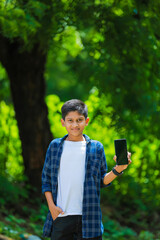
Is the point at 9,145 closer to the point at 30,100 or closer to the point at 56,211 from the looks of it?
the point at 30,100

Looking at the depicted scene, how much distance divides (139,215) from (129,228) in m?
0.65

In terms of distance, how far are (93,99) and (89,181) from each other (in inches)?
114

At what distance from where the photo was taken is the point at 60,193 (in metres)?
2.80

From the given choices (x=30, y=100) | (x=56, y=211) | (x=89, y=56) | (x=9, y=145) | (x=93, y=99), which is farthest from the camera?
(x=9, y=145)

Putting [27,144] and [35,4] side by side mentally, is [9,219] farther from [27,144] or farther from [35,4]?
[35,4]

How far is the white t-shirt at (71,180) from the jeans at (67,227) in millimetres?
40

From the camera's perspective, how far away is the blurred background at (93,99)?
4285 mm

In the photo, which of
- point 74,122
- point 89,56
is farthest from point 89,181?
point 89,56

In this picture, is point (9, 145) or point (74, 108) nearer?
point (74, 108)

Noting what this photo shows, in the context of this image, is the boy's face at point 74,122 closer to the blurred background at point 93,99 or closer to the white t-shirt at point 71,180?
the white t-shirt at point 71,180

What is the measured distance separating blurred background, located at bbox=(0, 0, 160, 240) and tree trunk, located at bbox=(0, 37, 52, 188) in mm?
16

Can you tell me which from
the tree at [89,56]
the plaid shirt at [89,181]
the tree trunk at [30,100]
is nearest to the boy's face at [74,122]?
the plaid shirt at [89,181]

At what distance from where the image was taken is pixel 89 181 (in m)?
2.78

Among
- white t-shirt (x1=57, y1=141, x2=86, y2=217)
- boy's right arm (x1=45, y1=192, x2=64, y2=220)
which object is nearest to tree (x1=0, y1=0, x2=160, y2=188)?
white t-shirt (x1=57, y1=141, x2=86, y2=217)
